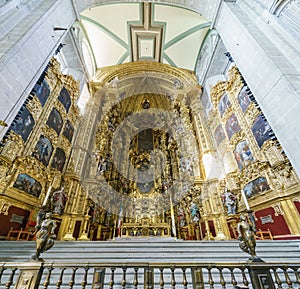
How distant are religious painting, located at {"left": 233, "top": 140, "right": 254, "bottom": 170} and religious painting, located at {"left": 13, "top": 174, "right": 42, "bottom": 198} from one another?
9.35 m

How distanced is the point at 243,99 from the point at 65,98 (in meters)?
10.3

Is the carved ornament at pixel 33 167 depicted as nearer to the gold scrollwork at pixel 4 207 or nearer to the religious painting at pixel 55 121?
the gold scrollwork at pixel 4 207

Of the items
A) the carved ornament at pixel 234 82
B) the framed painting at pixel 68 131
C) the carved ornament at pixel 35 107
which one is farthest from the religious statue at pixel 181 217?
the carved ornament at pixel 35 107

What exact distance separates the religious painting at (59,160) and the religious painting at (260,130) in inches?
391

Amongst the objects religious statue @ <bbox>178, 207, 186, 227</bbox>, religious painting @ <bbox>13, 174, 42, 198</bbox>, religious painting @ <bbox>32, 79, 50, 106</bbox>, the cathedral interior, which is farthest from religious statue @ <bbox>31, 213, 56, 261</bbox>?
religious statue @ <bbox>178, 207, 186, 227</bbox>

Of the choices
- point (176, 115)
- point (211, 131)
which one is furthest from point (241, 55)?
point (176, 115)

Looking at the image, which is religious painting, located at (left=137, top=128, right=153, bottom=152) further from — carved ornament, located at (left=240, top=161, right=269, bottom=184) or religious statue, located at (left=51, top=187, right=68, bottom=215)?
carved ornament, located at (left=240, top=161, right=269, bottom=184)

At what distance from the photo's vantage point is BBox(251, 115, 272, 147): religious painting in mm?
6577

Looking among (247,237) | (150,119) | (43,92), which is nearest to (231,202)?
(247,237)

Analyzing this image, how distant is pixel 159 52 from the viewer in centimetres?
1421

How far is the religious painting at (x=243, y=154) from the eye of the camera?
7363 millimetres

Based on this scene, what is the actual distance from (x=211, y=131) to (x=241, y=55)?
6616 millimetres

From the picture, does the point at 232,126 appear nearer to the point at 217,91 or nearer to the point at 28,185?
the point at 217,91

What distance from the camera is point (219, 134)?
10414mm
